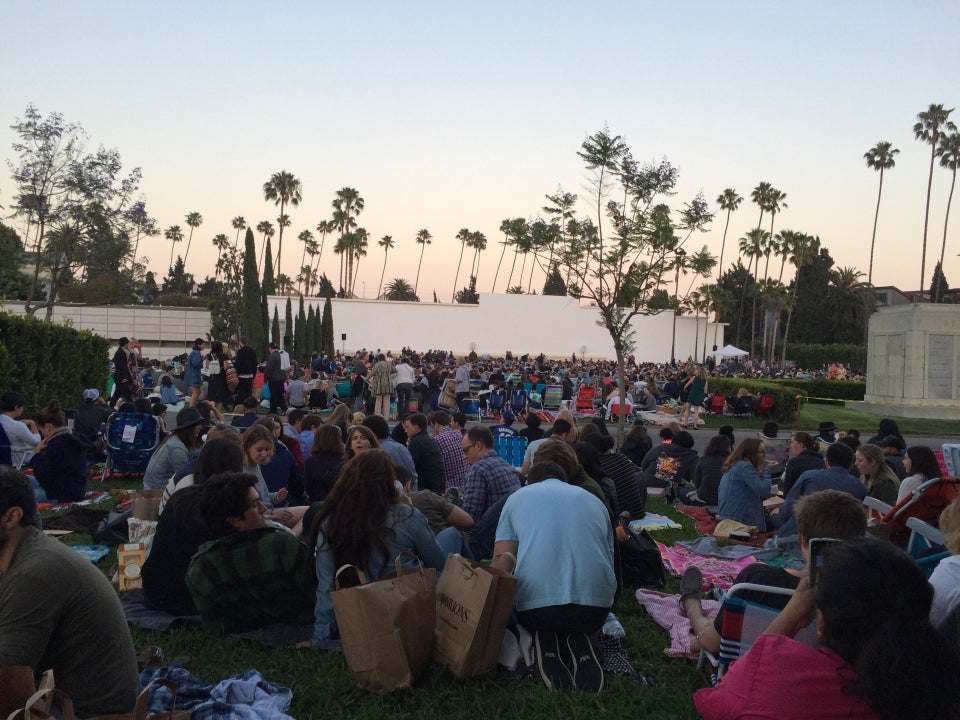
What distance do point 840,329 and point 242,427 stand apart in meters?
67.1

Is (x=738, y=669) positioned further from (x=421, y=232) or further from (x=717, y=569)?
(x=421, y=232)

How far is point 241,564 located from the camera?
441 centimetres

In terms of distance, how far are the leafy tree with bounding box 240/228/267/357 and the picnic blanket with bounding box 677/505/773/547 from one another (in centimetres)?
3210

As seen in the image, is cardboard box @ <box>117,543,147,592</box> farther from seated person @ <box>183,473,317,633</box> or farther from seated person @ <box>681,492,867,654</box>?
seated person @ <box>681,492,867,654</box>

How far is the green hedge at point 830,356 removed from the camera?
201 feet

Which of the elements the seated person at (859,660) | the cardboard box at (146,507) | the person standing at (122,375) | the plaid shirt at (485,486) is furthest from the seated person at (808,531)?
the person standing at (122,375)

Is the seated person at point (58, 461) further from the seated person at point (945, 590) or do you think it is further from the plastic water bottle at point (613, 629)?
the seated person at point (945, 590)

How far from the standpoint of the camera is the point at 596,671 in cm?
404

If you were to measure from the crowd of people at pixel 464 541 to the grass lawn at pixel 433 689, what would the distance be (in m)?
0.16

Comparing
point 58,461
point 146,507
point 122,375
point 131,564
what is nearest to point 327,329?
point 122,375

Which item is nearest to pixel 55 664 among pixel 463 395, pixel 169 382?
pixel 169 382

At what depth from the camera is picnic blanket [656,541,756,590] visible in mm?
6348

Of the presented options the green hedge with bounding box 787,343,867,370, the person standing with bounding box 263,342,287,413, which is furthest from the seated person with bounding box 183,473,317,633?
the green hedge with bounding box 787,343,867,370

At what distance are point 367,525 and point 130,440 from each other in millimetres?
6828
